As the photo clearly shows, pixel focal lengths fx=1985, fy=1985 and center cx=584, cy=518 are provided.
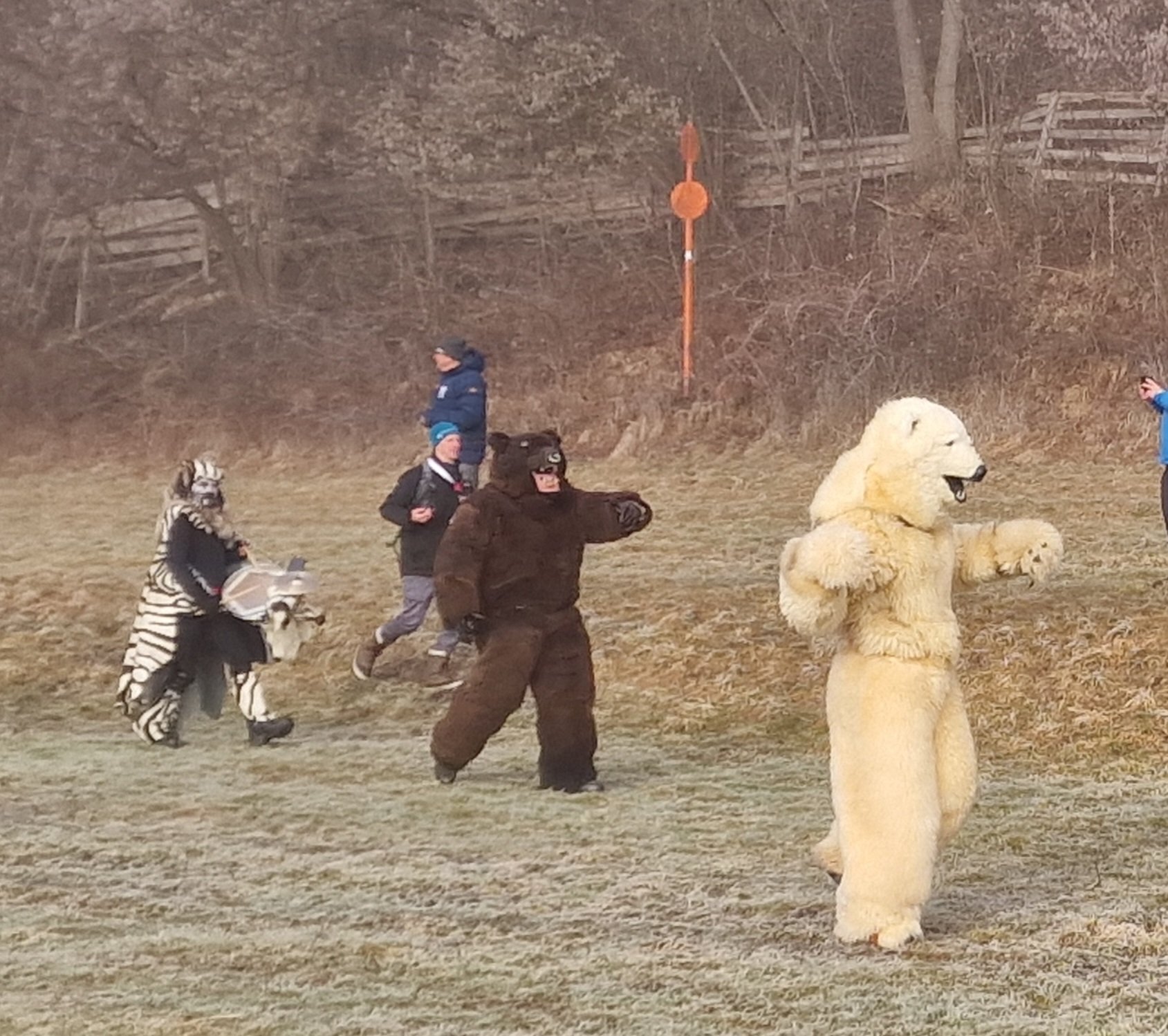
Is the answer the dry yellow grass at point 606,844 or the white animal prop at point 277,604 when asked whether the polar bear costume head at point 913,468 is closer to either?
the dry yellow grass at point 606,844

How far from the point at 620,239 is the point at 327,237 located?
433 cm

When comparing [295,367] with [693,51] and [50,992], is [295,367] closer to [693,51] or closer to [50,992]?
[693,51]

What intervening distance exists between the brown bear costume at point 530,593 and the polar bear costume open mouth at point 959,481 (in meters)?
2.60

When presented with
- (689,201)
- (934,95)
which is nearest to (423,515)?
(689,201)

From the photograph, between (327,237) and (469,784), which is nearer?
(469,784)

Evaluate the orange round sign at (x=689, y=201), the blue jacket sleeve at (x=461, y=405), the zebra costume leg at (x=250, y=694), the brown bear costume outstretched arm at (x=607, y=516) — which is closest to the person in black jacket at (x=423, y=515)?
the zebra costume leg at (x=250, y=694)

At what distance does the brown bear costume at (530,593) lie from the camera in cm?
862

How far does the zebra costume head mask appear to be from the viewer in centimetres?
1002

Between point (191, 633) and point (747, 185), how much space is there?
18.1m

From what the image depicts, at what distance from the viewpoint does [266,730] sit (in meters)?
10.2

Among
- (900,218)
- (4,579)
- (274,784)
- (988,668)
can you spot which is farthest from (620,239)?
(274,784)

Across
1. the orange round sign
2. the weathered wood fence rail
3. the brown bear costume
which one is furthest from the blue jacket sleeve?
the weathered wood fence rail

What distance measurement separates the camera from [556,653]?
8.86 meters

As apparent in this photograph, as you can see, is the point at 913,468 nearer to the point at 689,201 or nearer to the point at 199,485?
the point at 199,485
